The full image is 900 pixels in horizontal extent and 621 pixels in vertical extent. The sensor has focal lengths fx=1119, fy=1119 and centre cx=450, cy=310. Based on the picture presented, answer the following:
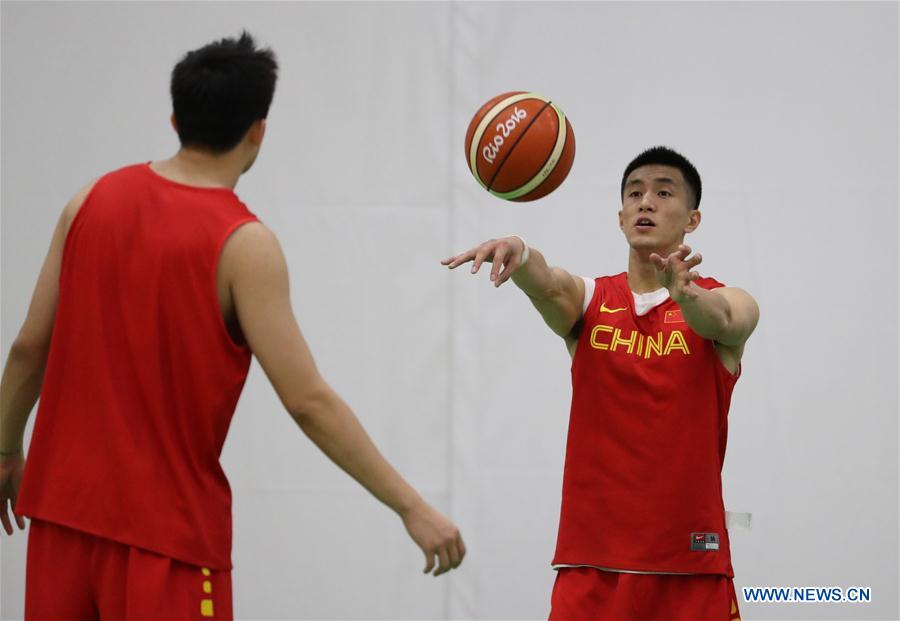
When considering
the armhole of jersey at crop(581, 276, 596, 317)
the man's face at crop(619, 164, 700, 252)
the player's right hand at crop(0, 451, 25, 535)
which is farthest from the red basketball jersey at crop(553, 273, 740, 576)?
the player's right hand at crop(0, 451, 25, 535)

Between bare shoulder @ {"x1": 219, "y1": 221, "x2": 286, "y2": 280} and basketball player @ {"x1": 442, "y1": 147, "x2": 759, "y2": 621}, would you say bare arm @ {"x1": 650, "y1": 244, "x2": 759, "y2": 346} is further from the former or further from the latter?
bare shoulder @ {"x1": 219, "y1": 221, "x2": 286, "y2": 280}

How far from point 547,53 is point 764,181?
100cm

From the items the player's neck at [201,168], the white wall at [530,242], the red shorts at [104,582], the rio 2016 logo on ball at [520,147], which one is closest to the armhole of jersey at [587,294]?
the rio 2016 logo on ball at [520,147]

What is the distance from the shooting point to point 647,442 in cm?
295

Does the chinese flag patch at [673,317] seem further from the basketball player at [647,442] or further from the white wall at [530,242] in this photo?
the white wall at [530,242]

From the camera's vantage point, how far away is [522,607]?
4320mm

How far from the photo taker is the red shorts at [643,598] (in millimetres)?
2881

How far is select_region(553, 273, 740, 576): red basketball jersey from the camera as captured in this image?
292cm

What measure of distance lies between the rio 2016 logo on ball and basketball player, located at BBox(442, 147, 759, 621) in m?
0.24

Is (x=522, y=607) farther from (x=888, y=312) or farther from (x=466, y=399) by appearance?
(x=888, y=312)

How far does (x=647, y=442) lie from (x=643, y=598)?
1.32ft

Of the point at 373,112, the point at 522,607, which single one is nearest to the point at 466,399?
the point at 522,607

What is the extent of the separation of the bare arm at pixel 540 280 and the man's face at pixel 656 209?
22 cm

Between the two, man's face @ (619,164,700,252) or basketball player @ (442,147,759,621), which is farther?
man's face @ (619,164,700,252)
